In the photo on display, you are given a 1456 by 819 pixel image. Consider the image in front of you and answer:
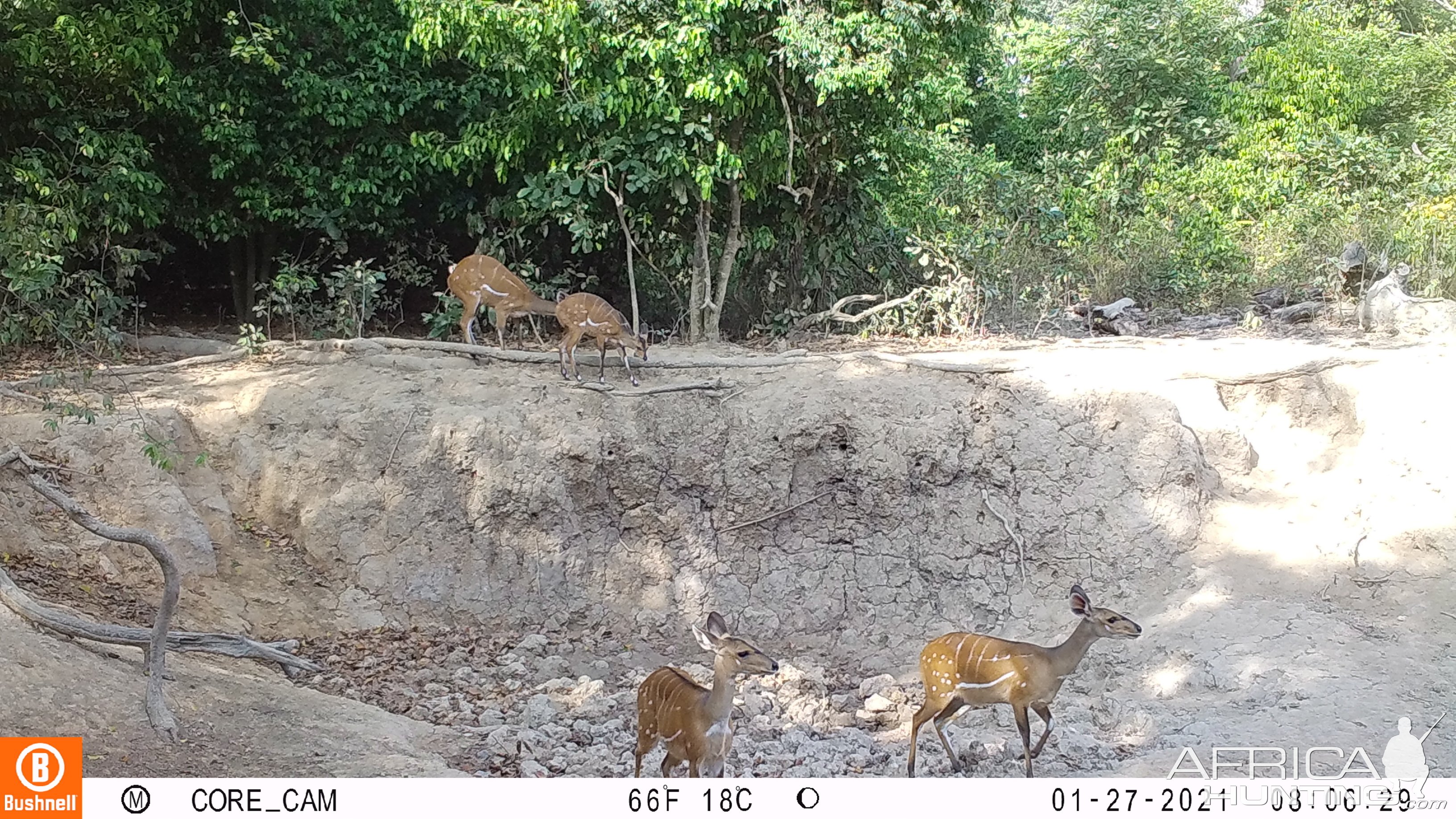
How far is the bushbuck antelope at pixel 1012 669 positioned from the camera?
17.7 feet

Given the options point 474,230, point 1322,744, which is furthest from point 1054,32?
point 1322,744

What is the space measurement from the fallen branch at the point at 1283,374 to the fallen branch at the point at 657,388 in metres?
3.55

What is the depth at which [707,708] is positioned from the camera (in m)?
4.93

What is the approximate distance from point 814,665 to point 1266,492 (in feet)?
11.9

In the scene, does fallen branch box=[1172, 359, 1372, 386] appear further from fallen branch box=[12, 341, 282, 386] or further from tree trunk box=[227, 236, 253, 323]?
tree trunk box=[227, 236, 253, 323]

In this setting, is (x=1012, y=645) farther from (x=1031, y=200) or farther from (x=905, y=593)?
(x=1031, y=200)

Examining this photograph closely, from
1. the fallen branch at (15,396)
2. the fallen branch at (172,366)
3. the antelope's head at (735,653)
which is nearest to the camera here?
the antelope's head at (735,653)

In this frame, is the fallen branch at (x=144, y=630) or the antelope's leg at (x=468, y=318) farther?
the antelope's leg at (x=468, y=318)

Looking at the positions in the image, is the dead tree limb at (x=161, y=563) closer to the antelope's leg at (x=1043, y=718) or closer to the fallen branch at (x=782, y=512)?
the fallen branch at (x=782, y=512)

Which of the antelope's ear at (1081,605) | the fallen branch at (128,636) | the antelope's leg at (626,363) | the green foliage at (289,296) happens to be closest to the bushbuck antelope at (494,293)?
the antelope's leg at (626,363)

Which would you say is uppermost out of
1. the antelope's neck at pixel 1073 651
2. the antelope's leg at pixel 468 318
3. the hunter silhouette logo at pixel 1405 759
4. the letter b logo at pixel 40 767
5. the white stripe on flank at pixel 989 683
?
the antelope's leg at pixel 468 318

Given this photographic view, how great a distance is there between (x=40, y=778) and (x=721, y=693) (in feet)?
8.82

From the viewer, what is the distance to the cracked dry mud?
747 cm

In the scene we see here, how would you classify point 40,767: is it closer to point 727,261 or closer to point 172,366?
point 172,366
